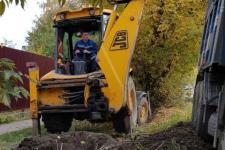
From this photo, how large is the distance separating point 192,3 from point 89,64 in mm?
6470

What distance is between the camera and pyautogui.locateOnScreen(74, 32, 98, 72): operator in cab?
12531 millimetres

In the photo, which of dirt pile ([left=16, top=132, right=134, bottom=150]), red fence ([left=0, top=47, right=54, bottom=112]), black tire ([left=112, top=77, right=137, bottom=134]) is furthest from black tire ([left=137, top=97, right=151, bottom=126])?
dirt pile ([left=16, top=132, right=134, bottom=150])

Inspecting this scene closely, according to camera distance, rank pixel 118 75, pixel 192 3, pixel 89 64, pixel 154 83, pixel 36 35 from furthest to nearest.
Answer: pixel 36 35 → pixel 154 83 → pixel 192 3 → pixel 89 64 → pixel 118 75

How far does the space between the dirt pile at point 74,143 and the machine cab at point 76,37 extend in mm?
4574

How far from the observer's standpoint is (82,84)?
11688 mm

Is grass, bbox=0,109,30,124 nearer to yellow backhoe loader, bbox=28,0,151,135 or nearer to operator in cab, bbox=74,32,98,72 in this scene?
yellow backhoe loader, bbox=28,0,151,135

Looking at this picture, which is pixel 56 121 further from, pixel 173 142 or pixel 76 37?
pixel 173 142

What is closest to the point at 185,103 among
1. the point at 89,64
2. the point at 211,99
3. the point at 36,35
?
the point at 89,64

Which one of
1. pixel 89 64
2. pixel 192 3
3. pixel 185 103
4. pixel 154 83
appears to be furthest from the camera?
pixel 185 103

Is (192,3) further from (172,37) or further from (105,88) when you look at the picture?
(105,88)

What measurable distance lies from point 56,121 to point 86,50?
70.0 inches

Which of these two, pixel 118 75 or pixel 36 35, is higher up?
pixel 36 35

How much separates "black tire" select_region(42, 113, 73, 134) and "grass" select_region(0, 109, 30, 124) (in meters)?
4.78

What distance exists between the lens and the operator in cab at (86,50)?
493 inches
